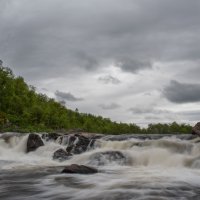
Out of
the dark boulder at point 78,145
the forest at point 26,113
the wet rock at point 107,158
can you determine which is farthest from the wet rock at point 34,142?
the forest at point 26,113

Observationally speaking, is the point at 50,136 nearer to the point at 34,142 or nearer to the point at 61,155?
the point at 34,142

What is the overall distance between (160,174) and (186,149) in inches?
256

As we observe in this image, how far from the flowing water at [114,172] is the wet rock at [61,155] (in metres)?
0.54

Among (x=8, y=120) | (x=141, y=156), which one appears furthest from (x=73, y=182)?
(x=8, y=120)

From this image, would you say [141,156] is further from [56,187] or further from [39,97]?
[39,97]

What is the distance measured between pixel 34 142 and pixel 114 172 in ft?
47.6

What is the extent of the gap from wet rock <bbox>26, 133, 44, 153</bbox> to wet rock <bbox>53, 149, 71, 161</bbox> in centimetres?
397

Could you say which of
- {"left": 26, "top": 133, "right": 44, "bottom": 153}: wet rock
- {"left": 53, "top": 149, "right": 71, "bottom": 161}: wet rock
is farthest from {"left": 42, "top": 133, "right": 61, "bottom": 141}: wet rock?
{"left": 53, "top": 149, "right": 71, "bottom": 161}: wet rock

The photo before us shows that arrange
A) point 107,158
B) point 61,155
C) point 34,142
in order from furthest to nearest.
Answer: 1. point 34,142
2. point 61,155
3. point 107,158

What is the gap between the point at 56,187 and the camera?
18.1 m

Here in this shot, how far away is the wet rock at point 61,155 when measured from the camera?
104 ft

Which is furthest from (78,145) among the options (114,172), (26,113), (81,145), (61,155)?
(26,113)

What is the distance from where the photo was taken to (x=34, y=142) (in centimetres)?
3684

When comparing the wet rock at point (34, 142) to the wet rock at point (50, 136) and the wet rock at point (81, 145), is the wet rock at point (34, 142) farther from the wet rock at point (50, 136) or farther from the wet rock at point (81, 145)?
the wet rock at point (81, 145)
